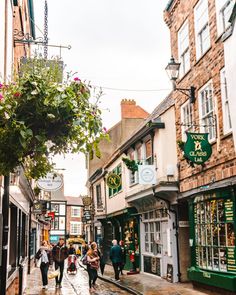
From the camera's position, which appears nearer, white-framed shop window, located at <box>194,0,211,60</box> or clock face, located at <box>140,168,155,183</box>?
white-framed shop window, located at <box>194,0,211,60</box>

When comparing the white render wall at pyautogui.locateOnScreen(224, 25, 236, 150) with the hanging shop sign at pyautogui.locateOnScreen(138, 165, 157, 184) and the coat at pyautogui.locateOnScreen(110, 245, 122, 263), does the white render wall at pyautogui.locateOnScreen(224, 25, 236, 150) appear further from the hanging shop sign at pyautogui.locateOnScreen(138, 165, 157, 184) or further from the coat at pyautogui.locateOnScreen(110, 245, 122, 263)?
the coat at pyautogui.locateOnScreen(110, 245, 122, 263)

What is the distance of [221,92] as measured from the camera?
12.5 meters

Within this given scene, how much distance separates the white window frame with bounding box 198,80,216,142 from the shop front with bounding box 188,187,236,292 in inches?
76.1

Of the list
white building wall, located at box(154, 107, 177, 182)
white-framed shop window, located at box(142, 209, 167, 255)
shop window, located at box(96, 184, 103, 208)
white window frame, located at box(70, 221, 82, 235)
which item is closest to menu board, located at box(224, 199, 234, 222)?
white building wall, located at box(154, 107, 177, 182)

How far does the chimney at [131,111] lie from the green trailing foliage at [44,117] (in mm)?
29092

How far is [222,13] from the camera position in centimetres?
1273

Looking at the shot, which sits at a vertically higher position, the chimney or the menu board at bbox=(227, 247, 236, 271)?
the chimney

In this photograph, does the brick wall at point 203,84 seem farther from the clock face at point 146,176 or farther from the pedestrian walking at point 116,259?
the pedestrian walking at point 116,259

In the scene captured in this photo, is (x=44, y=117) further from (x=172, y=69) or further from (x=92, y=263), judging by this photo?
(x=92, y=263)

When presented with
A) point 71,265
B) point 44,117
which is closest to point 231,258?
point 44,117

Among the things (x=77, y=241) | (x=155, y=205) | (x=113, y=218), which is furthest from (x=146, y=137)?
(x=77, y=241)

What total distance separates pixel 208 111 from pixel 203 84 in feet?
3.06

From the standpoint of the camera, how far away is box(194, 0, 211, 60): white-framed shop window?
14.0 metres

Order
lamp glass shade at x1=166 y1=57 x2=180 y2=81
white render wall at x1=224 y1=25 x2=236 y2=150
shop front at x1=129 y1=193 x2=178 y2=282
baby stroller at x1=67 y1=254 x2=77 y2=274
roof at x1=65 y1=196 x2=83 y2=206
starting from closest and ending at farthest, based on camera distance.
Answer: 1. white render wall at x1=224 y1=25 x2=236 y2=150
2. lamp glass shade at x1=166 y1=57 x2=180 y2=81
3. shop front at x1=129 y1=193 x2=178 y2=282
4. baby stroller at x1=67 y1=254 x2=77 y2=274
5. roof at x1=65 y1=196 x2=83 y2=206
